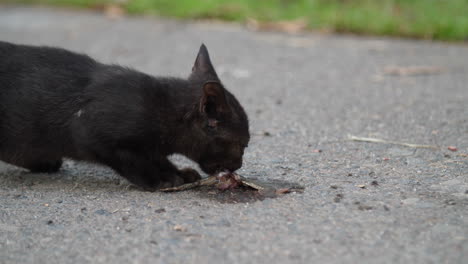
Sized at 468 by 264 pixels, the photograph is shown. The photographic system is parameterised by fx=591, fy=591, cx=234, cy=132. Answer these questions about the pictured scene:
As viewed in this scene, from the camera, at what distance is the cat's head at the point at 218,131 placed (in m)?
3.40

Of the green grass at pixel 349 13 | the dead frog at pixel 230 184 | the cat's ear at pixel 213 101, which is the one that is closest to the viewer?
the cat's ear at pixel 213 101

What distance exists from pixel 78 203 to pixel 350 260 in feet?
5.24

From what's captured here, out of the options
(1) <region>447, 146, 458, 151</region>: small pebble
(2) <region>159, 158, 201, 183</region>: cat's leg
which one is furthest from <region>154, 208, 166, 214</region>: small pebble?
(1) <region>447, 146, 458, 151</region>: small pebble

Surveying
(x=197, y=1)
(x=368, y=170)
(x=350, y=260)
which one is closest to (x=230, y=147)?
(x=368, y=170)

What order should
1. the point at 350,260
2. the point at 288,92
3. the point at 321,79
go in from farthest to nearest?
the point at 321,79 < the point at 288,92 < the point at 350,260

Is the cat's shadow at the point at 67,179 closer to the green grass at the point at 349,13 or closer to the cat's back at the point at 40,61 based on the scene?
the cat's back at the point at 40,61

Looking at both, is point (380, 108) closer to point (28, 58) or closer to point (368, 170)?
point (368, 170)

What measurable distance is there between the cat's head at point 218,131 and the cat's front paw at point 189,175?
8cm

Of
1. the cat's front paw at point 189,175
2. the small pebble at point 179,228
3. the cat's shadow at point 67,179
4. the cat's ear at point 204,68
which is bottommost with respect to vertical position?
the cat's shadow at point 67,179

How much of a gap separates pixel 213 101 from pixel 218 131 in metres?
0.21

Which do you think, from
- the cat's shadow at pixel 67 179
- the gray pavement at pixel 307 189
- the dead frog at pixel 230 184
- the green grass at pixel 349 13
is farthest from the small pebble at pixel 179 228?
the green grass at pixel 349 13

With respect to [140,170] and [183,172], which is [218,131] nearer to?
[183,172]

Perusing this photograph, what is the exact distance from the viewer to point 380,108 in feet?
17.1

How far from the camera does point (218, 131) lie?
3.47m
